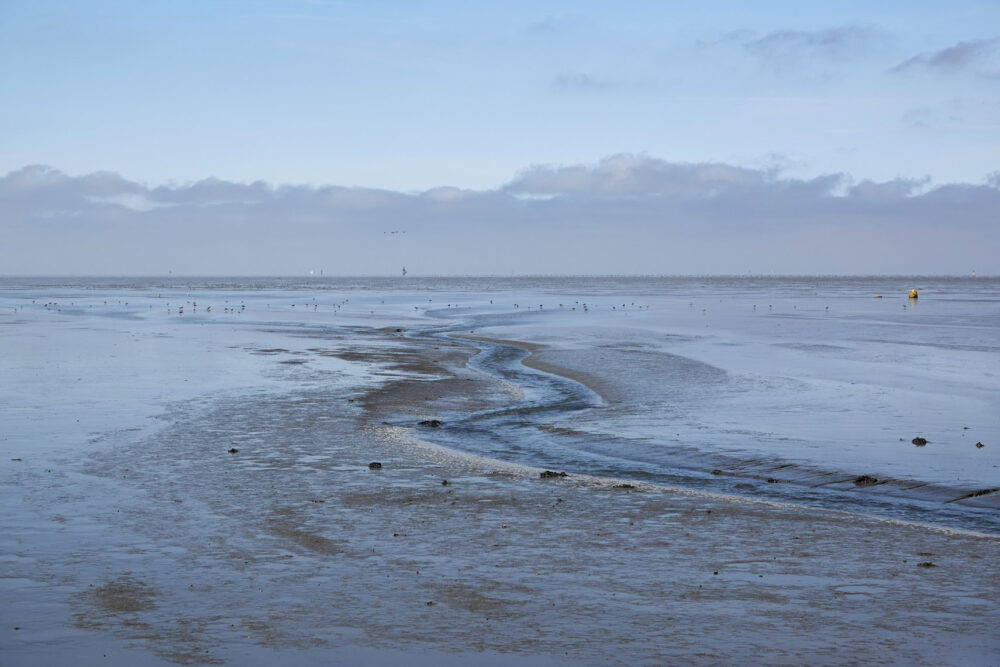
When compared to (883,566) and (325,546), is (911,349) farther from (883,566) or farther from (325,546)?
(325,546)

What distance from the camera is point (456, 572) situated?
9.34m

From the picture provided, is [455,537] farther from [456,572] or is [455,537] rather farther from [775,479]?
[775,479]

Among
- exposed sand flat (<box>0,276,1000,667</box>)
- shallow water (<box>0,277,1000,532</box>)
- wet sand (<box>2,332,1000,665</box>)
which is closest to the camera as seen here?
wet sand (<box>2,332,1000,665</box>)

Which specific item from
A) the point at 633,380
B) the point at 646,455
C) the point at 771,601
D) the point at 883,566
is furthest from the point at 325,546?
the point at 633,380

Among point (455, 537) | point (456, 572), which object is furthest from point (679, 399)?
point (456, 572)

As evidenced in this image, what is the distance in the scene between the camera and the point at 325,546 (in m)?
10.2

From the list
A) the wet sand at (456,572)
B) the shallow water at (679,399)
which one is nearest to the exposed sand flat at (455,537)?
the wet sand at (456,572)

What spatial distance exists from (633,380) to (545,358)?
8022mm

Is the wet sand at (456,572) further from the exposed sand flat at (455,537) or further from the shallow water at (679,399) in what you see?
the shallow water at (679,399)

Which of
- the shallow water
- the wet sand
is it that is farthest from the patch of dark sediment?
the wet sand

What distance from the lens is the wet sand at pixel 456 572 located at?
7434mm

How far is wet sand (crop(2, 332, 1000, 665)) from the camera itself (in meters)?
7.43

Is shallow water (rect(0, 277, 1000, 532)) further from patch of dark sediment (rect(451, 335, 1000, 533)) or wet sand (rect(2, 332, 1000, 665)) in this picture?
wet sand (rect(2, 332, 1000, 665))

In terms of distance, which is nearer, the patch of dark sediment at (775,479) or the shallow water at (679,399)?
the patch of dark sediment at (775,479)
